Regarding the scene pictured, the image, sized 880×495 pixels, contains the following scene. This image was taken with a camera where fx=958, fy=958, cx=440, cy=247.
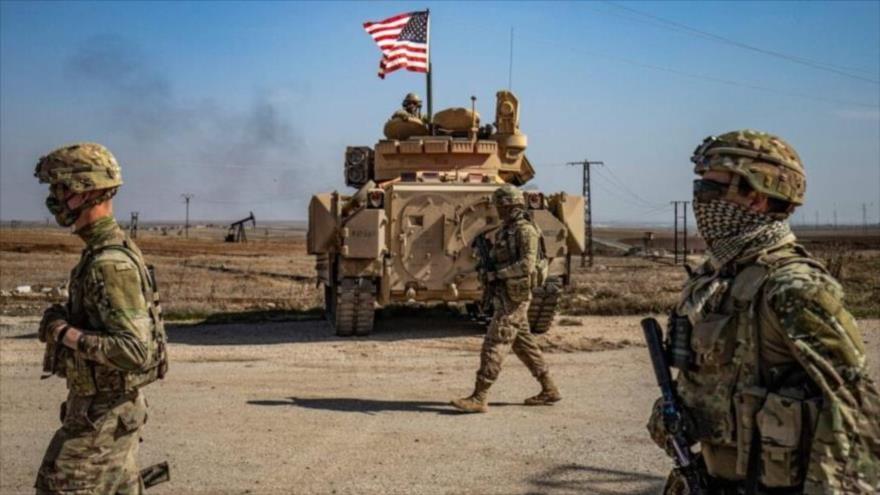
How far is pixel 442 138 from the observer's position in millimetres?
14289

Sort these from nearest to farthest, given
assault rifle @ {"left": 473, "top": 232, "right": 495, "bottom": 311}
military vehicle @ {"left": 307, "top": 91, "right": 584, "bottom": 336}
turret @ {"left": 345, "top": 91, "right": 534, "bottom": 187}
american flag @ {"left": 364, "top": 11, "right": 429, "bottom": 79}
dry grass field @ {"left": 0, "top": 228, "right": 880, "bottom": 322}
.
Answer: assault rifle @ {"left": 473, "top": 232, "right": 495, "bottom": 311} < military vehicle @ {"left": 307, "top": 91, "right": 584, "bottom": 336} < turret @ {"left": 345, "top": 91, "right": 534, "bottom": 187} < dry grass field @ {"left": 0, "top": 228, "right": 880, "bottom": 322} < american flag @ {"left": 364, "top": 11, "right": 429, "bottom": 79}

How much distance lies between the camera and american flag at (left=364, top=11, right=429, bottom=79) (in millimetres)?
16891

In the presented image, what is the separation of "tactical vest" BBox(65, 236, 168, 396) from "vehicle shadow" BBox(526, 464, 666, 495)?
2.78 meters

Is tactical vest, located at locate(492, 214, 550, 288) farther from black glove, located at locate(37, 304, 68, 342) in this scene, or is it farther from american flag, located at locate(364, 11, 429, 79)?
american flag, located at locate(364, 11, 429, 79)

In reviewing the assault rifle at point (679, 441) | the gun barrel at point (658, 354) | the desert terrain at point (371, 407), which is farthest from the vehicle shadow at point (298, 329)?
the assault rifle at point (679, 441)

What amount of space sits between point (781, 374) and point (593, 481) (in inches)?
138

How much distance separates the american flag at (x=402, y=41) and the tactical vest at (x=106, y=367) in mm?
13296

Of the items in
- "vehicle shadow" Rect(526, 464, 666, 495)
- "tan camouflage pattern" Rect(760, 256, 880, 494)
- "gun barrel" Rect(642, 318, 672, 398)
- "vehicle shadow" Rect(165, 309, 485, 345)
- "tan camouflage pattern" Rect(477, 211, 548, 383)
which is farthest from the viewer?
"vehicle shadow" Rect(165, 309, 485, 345)

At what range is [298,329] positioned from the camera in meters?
14.1

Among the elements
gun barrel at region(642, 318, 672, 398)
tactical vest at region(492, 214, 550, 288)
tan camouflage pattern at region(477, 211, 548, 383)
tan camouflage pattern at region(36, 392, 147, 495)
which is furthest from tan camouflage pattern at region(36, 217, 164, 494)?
tactical vest at region(492, 214, 550, 288)

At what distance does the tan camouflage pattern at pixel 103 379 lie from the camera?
143 inches

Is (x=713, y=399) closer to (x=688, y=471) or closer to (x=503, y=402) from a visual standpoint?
(x=688, y=471)

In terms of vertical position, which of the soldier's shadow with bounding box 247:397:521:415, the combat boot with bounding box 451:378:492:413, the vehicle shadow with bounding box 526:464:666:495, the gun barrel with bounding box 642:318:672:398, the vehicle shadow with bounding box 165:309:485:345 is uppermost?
the gun barrel with bounding box 642:318:672:398

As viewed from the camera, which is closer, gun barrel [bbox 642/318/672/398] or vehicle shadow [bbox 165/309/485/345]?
gun barrel [bbox 642/318/672/398]
